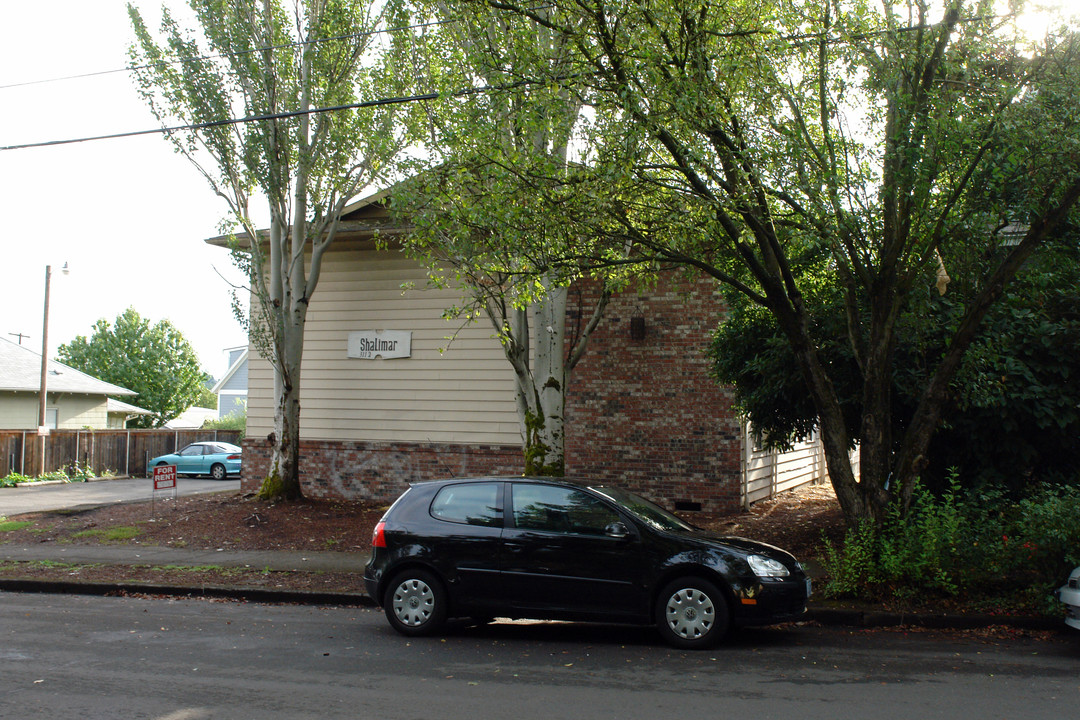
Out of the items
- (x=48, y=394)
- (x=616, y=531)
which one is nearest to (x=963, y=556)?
(x=616, y=531)

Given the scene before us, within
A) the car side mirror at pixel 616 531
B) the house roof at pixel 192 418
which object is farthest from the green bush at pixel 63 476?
the car side mirror at pixel 616 531

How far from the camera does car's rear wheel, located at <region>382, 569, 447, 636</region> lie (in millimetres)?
7641

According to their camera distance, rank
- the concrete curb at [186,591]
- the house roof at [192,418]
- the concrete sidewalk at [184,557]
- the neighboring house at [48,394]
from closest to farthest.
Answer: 1. the concrete curb at [186,591]
2. the concrete sidewalk at [184,557]
3. the neighboring house at [48,394]
4. the house roof at [192,418]

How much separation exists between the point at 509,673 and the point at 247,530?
→ 860 cm

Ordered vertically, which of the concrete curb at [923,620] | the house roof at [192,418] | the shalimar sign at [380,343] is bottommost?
the concrete curb at [923,620]

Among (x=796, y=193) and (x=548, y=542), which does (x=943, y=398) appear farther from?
(x=548, y=542)

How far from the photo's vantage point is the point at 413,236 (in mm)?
11594

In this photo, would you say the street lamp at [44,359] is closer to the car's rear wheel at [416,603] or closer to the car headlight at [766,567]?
the car's rear wheel at [416,603]

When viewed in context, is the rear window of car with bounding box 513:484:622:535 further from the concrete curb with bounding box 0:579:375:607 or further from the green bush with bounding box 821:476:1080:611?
the concrete curb with bounding box 0:579:375:607

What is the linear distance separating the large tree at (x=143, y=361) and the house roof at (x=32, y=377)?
10.9m

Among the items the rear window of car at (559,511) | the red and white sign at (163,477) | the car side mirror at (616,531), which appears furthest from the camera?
the red and white sign at (163,477)

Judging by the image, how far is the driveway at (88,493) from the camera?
1967 cm

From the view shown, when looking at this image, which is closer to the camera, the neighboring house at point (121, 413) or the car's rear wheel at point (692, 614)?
the car's rear wheel at point (692, 614)

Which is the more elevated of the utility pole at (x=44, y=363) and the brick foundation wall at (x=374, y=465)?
the utility pole at (x=44, y=363)
